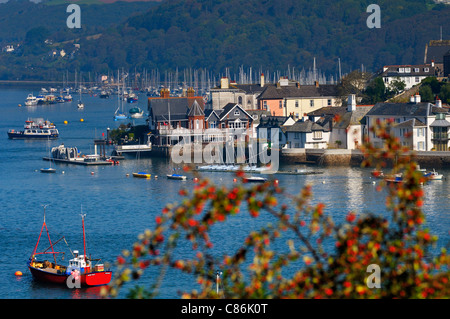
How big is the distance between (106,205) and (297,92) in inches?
1598

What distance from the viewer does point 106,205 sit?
147ft

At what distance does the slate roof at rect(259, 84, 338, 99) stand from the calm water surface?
1805 cm

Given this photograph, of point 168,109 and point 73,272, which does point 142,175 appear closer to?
point 168,109

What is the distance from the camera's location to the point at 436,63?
9106 cm

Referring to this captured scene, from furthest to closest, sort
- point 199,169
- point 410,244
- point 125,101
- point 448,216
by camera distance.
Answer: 1. point 125,101
2. point 199,169
3. point 448,216
4. point 410,244

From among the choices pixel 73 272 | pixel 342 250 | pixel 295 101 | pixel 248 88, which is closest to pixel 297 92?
pixel 295 101

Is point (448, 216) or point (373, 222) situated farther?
point (448, 216)

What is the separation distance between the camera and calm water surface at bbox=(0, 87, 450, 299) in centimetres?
3089

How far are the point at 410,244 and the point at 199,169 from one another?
48.8m

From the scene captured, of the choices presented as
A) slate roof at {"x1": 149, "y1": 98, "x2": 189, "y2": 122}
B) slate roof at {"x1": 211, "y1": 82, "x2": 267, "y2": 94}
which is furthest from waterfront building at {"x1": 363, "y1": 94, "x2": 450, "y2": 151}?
slate roof at {"x1": 211, "y1": 82, "x2": 267, "y2": 94}

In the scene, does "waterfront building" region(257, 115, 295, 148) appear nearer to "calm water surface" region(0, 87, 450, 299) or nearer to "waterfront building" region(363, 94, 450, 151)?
"calm water surface" region(0, 87, 450, 299)

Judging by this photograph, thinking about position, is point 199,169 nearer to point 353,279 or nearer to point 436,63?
point 436,63
